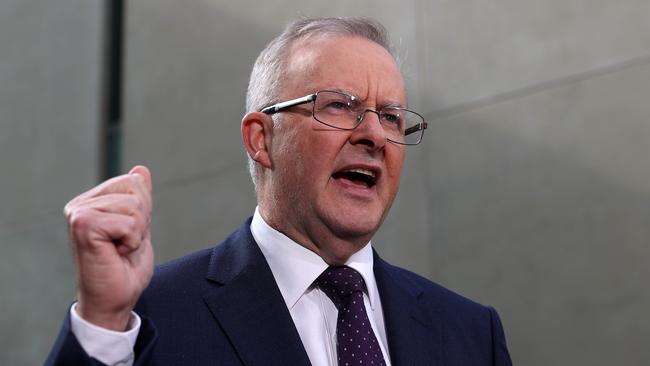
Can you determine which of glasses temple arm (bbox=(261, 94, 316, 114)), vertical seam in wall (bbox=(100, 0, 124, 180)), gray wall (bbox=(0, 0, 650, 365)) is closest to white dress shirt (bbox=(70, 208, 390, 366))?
glasses temple arm (bbox=(261, 94, 316, 114))

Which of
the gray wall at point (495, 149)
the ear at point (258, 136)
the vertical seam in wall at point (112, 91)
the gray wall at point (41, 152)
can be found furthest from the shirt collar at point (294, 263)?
the gray wall at point (41, 152)

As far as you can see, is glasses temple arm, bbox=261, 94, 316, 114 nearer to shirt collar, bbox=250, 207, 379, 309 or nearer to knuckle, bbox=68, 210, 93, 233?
shirt collar, bbox=250, 207, 379, 309

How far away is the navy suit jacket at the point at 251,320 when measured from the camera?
1.78 metres

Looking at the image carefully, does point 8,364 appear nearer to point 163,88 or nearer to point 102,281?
point 163,88

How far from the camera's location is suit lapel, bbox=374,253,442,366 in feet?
6.51

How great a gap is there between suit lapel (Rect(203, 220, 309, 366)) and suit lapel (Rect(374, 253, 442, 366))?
0.29 m

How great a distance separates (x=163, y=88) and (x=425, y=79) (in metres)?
2.40

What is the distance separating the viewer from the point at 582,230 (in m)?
3.93

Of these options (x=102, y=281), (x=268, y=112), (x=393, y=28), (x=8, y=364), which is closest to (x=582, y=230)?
(x=393, y=28)

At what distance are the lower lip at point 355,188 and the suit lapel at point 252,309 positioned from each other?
0.86 ft

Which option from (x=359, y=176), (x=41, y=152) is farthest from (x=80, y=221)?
(x=41, y=152)

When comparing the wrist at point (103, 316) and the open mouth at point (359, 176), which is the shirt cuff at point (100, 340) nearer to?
the wrist at point (103, 316)

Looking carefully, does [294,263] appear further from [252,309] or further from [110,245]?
[110,245]

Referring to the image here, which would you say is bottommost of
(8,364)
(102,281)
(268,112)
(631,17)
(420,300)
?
(8,364)
